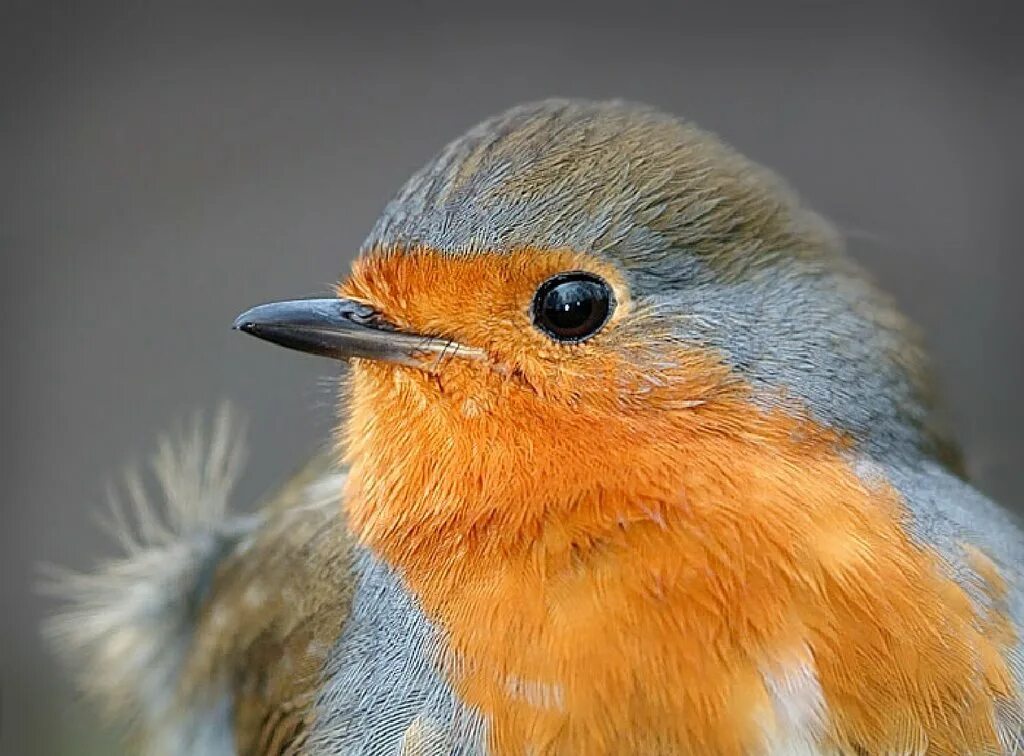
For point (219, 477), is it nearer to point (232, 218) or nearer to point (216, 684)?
point (216, 684)

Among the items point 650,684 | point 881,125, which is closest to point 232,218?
point 881,125

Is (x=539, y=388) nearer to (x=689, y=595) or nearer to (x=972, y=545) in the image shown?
(x=689, y=595)

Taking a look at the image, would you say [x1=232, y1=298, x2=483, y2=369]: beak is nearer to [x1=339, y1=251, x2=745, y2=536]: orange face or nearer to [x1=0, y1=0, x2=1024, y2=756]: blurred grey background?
[x1=339, y1=251, x2=745, y2=536]: orange face

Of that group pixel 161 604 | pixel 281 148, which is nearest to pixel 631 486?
pixel 161 604

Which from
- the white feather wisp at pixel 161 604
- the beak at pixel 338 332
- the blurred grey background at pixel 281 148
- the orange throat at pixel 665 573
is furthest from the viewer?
the blurred grey background at pixel 281 148

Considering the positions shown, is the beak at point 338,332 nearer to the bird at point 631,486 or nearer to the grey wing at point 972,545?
the bird at point 631,486

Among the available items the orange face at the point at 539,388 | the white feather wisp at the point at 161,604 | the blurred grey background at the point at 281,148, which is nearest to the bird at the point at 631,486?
the orange face at the point at 539,388
